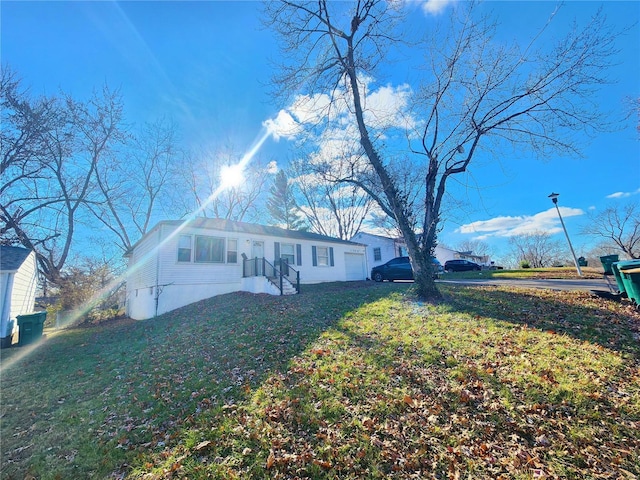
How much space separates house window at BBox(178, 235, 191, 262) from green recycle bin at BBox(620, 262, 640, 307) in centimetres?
1474

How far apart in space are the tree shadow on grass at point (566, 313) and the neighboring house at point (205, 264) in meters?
7.57

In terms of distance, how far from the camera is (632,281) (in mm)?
6770

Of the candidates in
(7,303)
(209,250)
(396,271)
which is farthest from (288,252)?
(7,303)

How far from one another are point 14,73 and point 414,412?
78.8 feet

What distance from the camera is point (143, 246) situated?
15.3 m

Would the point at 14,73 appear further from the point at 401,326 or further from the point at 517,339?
the point at 517,339

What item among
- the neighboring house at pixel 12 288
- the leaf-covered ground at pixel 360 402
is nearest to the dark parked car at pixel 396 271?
the leaf-covered ground at pixel 360 402

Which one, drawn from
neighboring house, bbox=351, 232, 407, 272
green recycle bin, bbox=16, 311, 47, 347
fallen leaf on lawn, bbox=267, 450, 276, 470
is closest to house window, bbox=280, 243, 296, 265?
green recycle bin, bbox=16, 311, 47, 347

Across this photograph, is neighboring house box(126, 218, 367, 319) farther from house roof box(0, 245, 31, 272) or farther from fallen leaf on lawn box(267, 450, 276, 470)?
fallen leaf on lawn box(267, 450, 276, 470)

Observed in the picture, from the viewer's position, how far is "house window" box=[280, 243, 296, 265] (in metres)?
15.8

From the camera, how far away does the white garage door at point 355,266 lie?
20203mm

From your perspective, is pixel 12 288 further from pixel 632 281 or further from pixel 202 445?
pixel 632 281

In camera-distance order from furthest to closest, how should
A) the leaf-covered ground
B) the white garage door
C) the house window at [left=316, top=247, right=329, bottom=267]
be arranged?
the white garage door
the house window at [left=316, top=247, right=329, bottom=267]
the leaf-covered ground

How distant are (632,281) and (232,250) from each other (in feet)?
46.3
